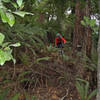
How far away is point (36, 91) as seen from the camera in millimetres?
3471

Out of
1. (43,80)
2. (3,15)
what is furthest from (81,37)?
(3,15)

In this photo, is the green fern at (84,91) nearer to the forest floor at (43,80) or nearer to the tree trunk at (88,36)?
the forest floor at (43,80)

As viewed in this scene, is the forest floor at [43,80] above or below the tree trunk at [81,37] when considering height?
below

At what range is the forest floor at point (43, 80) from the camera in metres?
3.40

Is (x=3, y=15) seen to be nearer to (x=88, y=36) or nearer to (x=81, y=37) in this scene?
(x=88, y=36)

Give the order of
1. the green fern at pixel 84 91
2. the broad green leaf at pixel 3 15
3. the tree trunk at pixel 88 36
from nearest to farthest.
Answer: the broad green leaf at pixel 3 15, the green fern at pixel 84 91, the tree trunk at pixel 88 36

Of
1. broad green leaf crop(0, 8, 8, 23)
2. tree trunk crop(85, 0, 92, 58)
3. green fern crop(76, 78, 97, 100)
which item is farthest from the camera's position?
tree trunk crop(85, 0, 92, 58)

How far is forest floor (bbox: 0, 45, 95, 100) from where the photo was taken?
11.2 ft

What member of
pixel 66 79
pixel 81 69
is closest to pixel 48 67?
pixel 66 79

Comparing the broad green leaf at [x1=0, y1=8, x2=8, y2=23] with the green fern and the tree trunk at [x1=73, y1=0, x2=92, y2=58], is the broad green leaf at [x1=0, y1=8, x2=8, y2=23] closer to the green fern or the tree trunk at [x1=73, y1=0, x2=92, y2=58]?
the green fern

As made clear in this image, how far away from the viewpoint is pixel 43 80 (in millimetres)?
3807

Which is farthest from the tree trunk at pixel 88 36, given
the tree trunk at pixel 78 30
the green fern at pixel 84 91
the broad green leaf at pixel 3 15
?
the broad green leaf at pixel 3 15

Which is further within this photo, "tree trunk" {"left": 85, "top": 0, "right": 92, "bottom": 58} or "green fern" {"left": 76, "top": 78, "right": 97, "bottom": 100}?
"tree trunk" {"left": 85, "top": 0, "right": 92, "bottom": 58}

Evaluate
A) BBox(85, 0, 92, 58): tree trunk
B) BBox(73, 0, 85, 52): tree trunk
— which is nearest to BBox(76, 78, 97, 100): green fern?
BBox(85, 0, 92, 58): tree trunk
